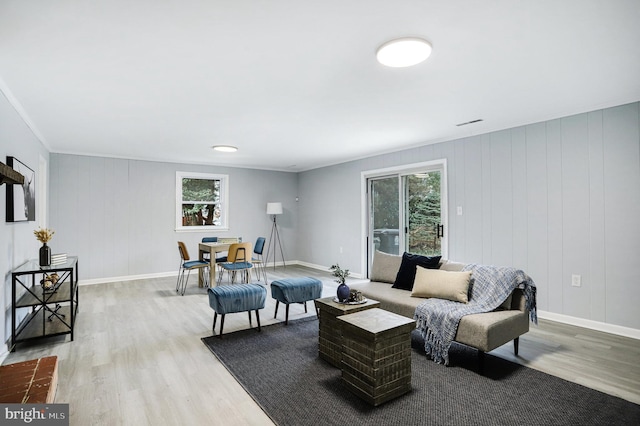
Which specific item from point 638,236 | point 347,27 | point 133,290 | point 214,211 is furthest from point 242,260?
point 638,236

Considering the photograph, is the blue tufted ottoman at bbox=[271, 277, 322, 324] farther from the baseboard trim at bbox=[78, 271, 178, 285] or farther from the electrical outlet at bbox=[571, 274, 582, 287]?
the baseboard trim at bbox=[78, 271, 178, 285]

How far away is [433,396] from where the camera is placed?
7.64 ft

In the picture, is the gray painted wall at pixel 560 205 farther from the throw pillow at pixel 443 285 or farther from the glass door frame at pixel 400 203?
the throw pillow at pixel 443 285

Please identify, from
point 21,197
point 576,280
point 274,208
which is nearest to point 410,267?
point 576,280

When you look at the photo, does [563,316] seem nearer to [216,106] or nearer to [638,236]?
[638,236]

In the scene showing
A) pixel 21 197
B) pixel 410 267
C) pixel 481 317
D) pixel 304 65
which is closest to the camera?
pixel 304 65

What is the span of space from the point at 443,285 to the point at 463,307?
0.32m

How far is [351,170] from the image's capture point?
22.5 ft

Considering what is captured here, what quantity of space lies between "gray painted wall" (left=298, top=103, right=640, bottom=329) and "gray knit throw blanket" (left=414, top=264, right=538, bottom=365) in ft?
4.17

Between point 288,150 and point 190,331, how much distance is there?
339cm

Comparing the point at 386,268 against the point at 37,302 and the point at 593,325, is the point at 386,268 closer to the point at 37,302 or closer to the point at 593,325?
the point at 593,325

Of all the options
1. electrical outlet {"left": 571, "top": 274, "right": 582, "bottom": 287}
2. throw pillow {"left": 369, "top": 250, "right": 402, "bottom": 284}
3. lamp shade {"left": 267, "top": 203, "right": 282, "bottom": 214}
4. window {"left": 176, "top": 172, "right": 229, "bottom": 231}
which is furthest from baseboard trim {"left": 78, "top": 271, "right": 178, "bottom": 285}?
electrical outlet {"left": 571, "top": 274, "right": 582, "bottom": 287}

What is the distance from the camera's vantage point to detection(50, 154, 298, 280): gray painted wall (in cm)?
595

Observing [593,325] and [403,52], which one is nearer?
[403,52]
